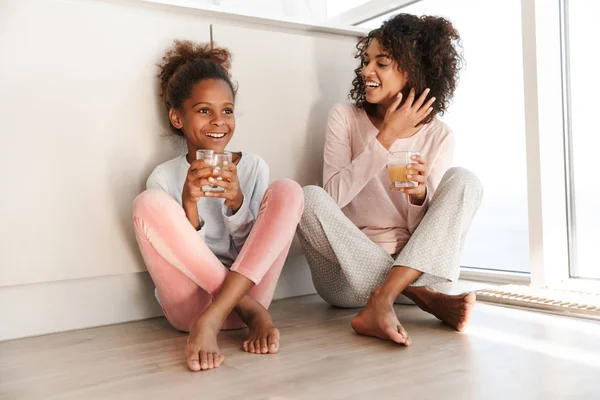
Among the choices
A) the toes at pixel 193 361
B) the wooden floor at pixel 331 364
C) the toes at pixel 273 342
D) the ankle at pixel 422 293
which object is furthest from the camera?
the ankle at pixel 422 293

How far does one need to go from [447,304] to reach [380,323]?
7.7 inches

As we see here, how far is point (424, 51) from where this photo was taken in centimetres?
174

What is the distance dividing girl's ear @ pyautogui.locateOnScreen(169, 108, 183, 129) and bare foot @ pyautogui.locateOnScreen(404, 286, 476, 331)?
70 centimetres

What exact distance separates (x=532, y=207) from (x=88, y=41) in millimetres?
1265

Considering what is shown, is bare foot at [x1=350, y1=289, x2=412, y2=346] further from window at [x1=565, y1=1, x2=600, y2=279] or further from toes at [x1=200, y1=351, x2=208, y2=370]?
window at [x1=565, y1=1, x2=600, y2=279]

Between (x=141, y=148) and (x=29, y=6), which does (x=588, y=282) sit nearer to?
(x=141, y=148)

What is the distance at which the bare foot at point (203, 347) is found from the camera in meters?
1.17

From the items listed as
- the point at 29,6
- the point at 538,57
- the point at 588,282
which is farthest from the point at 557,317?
the point at 29,6

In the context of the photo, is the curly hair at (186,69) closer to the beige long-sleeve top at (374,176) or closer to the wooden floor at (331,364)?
the beige long-sleeve top at (374,176)

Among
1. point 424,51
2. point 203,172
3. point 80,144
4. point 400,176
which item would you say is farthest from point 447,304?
point 80,144

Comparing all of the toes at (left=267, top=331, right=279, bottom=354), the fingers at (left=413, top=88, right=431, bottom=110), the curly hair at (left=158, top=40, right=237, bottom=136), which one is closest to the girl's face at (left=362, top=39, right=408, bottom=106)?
the fingers at (left=413, top=88, right=431, bottom=110)

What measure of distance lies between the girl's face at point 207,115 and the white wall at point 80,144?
108mm

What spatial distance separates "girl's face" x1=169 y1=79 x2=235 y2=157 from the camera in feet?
5.10

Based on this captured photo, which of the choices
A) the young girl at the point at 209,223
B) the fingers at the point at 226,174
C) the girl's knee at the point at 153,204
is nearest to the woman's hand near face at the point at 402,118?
the young girl at the point at 209,223
